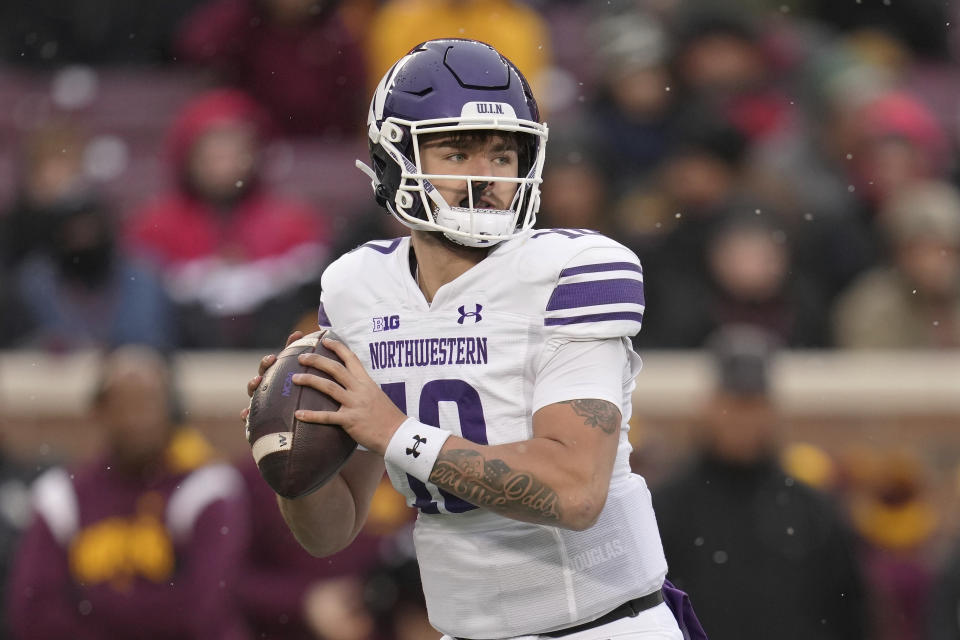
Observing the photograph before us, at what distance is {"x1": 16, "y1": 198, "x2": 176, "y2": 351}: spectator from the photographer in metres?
7.42

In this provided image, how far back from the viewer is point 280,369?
3.32 m

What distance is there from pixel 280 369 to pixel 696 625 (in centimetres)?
112

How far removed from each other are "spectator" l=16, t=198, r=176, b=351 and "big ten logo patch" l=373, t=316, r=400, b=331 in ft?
13.3

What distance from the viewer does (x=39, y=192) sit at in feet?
27.1

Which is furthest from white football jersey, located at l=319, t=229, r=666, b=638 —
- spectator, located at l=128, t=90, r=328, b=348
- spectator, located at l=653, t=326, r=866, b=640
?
spectator, located at l=128, t=90, r=328, b=348

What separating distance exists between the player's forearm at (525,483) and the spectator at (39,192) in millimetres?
5319

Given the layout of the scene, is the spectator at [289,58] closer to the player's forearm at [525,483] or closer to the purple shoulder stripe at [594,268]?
the purple shoulder stripe at [594,268]

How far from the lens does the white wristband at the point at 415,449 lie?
3.11 metres

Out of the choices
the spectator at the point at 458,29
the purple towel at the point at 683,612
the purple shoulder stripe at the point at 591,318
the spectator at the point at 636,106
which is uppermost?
the purple shoulder stripe at the point at 591,318

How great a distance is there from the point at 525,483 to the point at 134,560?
139 inches

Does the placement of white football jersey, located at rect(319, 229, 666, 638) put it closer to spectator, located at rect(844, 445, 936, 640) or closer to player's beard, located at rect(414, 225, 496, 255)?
player's beard, located at rect(414, 225, 496, 255)

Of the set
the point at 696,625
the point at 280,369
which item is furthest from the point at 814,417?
the point at 280,369

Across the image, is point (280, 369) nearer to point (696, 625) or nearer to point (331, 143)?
point (696, 625)

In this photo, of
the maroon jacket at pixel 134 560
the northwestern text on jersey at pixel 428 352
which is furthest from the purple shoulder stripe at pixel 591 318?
the maroon jacket at pixel 134 560
